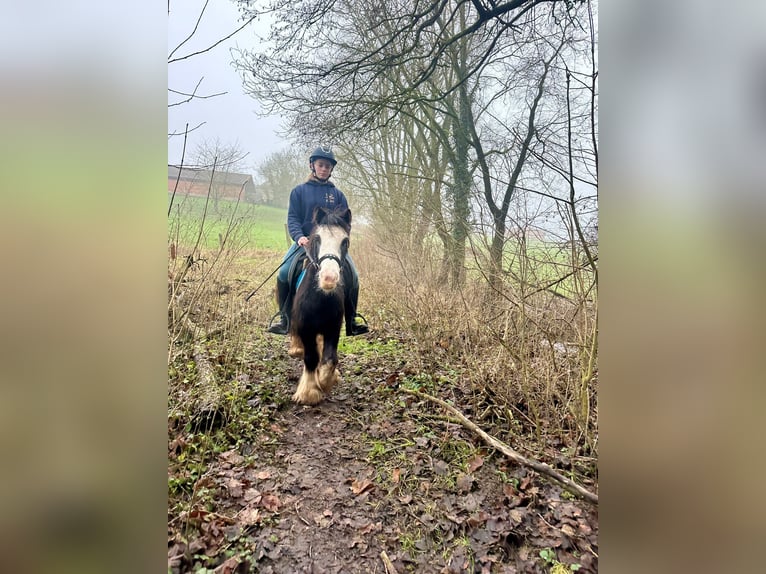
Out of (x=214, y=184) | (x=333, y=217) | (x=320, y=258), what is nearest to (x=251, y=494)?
(x=320, y=258)

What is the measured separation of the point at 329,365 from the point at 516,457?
1.23 metres

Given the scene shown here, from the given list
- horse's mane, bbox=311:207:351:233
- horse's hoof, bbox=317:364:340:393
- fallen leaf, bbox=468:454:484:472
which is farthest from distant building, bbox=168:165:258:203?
fallen leaf, bbox=468:454:484:472

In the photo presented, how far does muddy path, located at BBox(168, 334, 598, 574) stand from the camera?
67.8 inches

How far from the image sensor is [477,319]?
2344 mm

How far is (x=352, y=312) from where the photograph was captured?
2.25m

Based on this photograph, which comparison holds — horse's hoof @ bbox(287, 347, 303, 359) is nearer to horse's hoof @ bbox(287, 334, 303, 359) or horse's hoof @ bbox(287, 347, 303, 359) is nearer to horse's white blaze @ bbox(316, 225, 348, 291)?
horse's hoof @ bbox(287, 334, 303, 359)

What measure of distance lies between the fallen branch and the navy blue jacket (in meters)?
1.21

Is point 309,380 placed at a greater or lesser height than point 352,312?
lesser

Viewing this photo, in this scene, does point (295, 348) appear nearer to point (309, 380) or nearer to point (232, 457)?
point (309, 380)

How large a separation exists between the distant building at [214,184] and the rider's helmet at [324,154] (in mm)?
395
